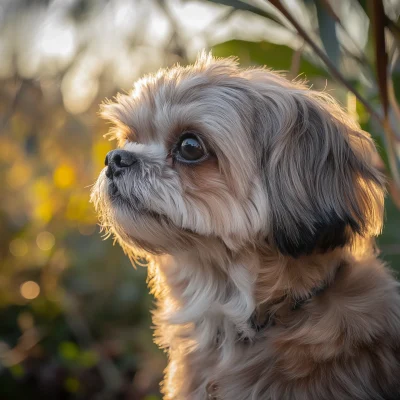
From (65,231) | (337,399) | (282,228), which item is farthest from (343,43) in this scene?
(65,231)

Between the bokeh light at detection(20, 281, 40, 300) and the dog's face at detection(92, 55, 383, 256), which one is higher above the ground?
the dog's face at detection(92, 55, 383, 256)

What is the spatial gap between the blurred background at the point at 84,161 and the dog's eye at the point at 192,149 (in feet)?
1.37

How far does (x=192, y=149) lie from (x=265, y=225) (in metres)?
0.32

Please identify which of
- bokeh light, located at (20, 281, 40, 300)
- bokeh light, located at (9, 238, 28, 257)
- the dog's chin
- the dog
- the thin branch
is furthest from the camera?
bokeh light, located at (9, 238, 28, 257)

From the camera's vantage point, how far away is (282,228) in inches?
69.2

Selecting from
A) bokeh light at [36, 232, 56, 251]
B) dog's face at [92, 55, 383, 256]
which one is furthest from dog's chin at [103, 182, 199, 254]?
bokeh light at [36, 232, 56, 251]

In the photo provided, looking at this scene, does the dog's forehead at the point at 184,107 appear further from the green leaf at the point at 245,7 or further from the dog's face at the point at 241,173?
the green leaf at the point at 245,7

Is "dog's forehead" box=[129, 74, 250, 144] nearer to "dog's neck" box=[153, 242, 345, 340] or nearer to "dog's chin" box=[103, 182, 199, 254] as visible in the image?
"dog's chin" box=[103, 182, 199, 254]

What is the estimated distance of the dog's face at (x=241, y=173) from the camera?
1785mm

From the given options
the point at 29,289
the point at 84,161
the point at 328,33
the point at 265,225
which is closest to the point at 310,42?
the point at 328,33

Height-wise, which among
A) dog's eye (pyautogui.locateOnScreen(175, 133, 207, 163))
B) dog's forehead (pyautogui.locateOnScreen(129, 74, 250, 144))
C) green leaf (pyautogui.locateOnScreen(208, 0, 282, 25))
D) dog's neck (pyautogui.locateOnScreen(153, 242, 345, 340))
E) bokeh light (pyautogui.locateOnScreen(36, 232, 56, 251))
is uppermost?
green leaf (pyautogui.locateOnScreen(208, 0, 282, 25))

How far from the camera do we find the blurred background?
2.38m

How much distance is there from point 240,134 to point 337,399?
2.67 ft

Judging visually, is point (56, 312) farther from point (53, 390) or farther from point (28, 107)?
point (28, 107)
